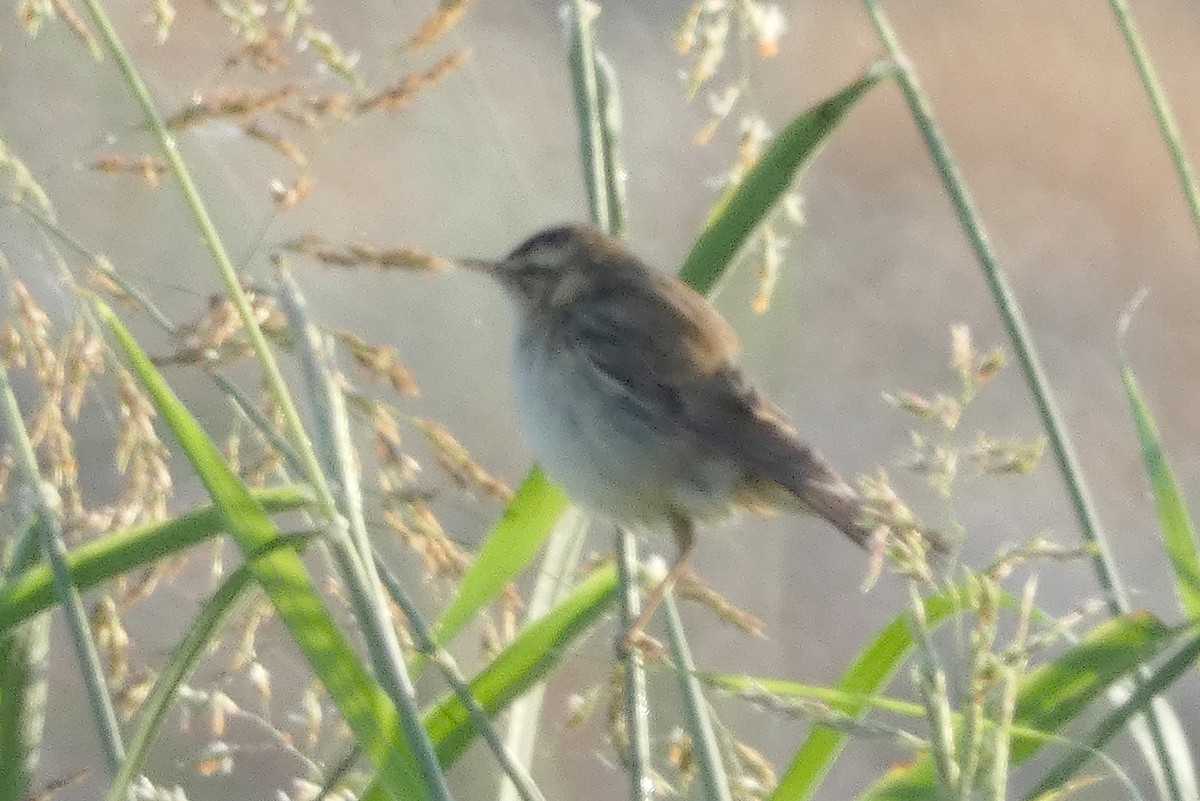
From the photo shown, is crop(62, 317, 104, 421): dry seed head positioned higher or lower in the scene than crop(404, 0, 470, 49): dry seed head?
lower

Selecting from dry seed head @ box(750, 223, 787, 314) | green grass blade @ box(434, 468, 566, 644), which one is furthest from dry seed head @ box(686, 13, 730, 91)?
green grass blade @ box(434, 468, 566, 644)

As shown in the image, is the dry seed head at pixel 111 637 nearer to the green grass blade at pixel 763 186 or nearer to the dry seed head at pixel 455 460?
the dry seed head at pixel 455 460

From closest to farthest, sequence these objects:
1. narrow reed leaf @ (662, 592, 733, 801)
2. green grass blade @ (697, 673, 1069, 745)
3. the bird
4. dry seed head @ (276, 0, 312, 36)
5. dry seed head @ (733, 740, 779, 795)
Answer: green grass blade @ (697, 673, 1069, 745), narrow reed leaf @ (662, 592, 733, 801), dry seed head @ (276, 0, 312, 36), dry seed head @ (733, 740, 779, 795), the bird

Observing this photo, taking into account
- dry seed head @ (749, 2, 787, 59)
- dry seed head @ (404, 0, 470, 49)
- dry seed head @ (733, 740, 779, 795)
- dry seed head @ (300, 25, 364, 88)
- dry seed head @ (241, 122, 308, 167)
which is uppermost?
dry seed head @ (749, 2, 787, 59)

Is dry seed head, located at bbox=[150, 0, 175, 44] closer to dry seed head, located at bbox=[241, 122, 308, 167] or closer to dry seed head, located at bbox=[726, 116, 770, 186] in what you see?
dry seed head, located at bbox=[241, 122, 308, 167]

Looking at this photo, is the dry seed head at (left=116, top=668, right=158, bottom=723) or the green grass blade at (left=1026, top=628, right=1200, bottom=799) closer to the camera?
the green grass blade at (left=1026, top=628, right=1200, bottom=799)

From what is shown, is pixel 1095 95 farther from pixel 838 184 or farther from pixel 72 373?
pixel 72 373

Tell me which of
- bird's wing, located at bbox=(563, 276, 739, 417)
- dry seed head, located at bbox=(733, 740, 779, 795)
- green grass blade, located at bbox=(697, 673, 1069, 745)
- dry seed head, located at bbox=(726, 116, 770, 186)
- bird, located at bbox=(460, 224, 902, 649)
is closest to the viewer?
green grass blade, located at bbox=(697, 673, 1069, 745)
